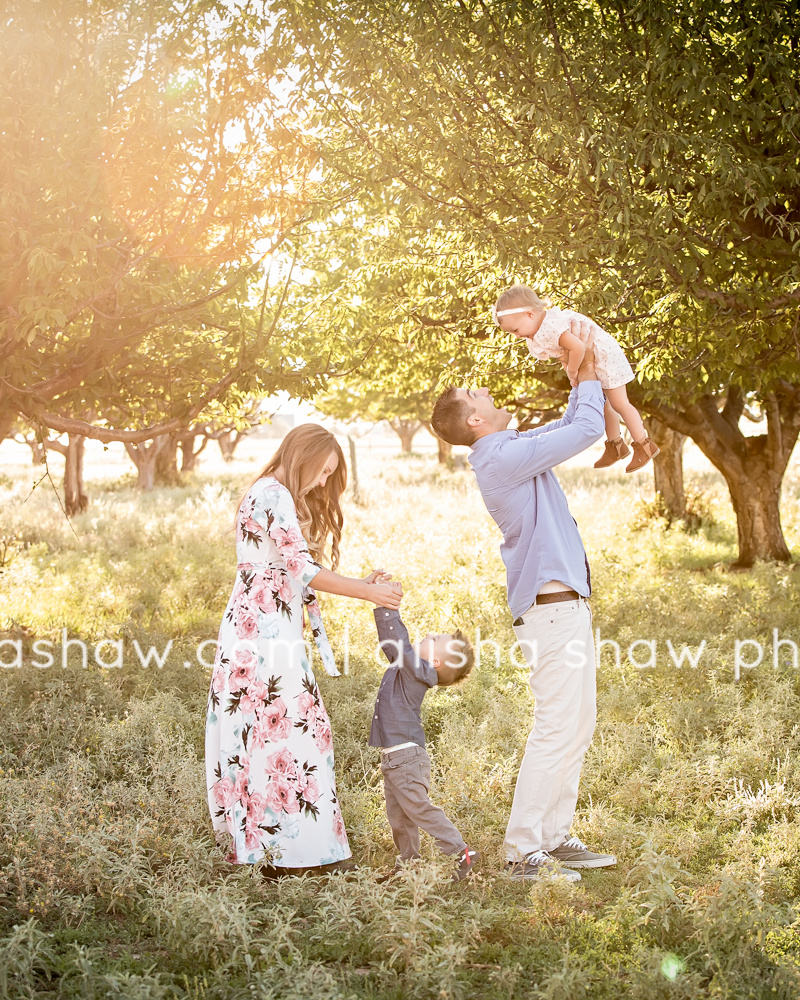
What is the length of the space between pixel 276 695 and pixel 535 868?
1.50 metres

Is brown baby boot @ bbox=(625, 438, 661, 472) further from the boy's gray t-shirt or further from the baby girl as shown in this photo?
the boy's gray t-shirt

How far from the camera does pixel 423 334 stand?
1151 cm

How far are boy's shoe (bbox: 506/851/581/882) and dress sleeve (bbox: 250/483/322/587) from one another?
66.7 inches

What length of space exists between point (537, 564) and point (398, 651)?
78 centimetres

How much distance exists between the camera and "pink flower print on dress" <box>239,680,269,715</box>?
4.39m

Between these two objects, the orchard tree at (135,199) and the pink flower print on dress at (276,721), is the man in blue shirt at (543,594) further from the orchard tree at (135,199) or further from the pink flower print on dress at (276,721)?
the orchard tree at (135,199)

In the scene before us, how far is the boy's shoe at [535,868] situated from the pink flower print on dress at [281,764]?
1.14 meters

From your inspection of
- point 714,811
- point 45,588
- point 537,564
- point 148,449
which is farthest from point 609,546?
point 148,449

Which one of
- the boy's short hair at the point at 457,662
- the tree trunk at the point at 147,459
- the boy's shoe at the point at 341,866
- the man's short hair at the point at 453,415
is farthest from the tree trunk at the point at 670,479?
the tree trunk at the point at 147,459

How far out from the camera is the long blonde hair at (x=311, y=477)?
4457 mm

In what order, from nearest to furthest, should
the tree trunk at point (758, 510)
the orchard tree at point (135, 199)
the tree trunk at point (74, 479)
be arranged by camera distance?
the orchard tree at point (135, 199)
the tree trunk at point (758, 510)
the tree trunk at point (74, 479)

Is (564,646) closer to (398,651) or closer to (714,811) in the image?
(398,651)

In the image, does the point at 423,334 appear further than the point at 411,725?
Yes

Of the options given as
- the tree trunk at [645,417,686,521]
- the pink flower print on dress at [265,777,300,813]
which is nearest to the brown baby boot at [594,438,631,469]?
the pink flower print on dress at [265,777,300,813]
